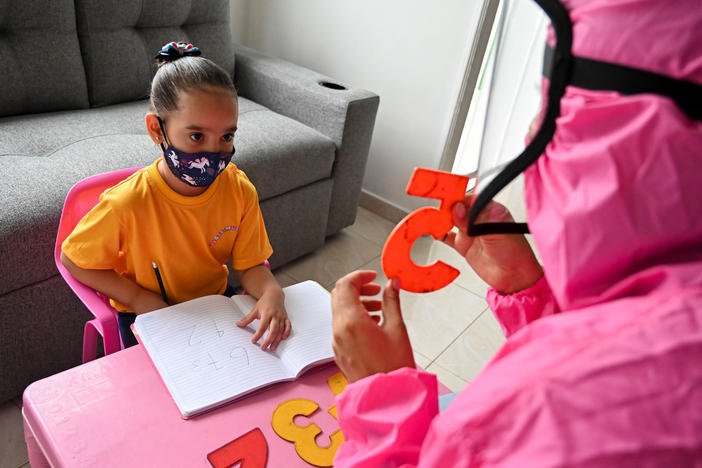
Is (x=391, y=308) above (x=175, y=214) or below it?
above

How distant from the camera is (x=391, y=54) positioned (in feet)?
8.58

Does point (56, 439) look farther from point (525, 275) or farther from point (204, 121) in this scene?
point (525, 275)

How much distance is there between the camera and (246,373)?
988 mm

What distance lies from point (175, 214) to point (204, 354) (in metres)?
0.36

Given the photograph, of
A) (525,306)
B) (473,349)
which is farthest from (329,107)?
(525,306)

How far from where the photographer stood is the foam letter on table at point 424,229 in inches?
31.4

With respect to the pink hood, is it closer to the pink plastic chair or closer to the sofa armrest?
the pink plastic chair

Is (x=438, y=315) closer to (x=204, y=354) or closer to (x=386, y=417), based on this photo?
(x=204, y=354)

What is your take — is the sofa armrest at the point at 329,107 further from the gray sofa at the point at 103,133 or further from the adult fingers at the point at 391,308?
the adult fingers at the point at 391,308

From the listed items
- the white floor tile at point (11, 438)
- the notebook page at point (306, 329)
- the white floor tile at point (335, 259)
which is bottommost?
the white floor tile at point (335, 259)

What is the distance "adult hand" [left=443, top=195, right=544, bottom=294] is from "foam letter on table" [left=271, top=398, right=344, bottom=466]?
1.27 feet

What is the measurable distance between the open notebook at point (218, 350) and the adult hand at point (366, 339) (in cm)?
29

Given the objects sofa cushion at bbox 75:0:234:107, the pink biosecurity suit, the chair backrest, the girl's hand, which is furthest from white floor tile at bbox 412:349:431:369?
sofa cushion at bbox 75:0:234:107

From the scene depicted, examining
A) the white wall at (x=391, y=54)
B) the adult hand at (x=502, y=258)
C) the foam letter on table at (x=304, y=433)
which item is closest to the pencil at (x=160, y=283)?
the foam letter on table at (x=304, y=433)
